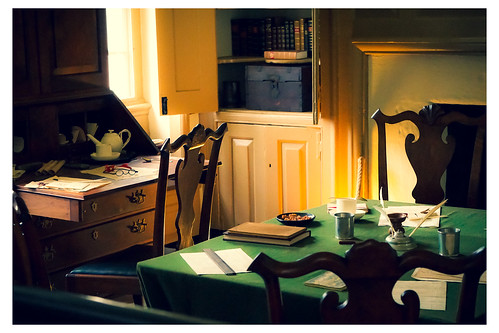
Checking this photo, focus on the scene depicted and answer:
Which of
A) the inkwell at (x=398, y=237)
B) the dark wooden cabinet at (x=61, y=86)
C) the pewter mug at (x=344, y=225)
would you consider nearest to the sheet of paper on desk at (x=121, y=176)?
the dark wooden cabinet at (x=61, y=86)

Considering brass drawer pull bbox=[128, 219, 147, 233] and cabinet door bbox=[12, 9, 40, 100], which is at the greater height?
cabinet door bbox=[12, 9, 40, 100]

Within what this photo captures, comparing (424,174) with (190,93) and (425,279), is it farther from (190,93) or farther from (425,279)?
(190,93)

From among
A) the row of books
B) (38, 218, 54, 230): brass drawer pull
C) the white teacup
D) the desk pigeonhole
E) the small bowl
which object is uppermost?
the row of books

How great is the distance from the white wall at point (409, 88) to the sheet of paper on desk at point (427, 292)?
2.06 m

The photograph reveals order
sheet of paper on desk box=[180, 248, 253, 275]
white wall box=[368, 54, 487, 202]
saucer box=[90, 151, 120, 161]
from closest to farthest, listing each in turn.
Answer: sheet of paper on desk box=[180, 248, 253, 275], saucer box=[90, 151, 120, 161], white wall box=[368, 54, 487, 202]

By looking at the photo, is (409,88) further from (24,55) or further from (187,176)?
(24,55)

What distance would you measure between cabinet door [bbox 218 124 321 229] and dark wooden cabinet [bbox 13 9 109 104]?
116 cm

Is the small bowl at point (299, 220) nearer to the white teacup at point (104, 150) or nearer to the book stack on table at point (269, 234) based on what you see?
the book stack on table at point (269, 234)

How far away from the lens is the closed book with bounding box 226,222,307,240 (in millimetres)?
2374

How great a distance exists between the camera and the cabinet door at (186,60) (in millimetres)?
4359

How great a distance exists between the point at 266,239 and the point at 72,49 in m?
1.63

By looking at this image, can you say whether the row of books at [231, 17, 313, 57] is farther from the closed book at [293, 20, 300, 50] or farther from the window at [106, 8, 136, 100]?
the window at [106, 8, 136, 100]

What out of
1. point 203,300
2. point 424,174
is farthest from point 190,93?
point 203,300

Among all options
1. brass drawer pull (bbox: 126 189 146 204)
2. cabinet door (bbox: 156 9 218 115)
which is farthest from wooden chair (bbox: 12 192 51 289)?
cabinet door (bbox: 156 9 218 115)
